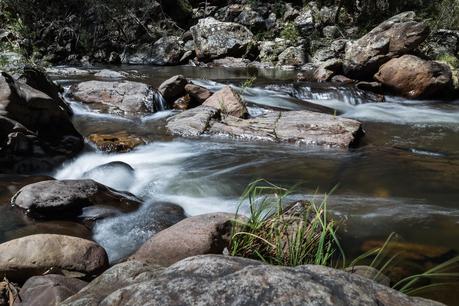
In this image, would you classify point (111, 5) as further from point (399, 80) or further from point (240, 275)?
point (240, 275)

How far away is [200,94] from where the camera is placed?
32.9 feet

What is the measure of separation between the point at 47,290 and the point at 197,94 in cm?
771

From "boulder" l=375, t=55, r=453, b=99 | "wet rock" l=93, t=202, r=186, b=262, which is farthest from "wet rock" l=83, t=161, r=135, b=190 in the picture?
"boulder" l=375, t=55, r=453, b=99

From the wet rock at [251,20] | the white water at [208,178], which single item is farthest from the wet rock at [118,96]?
the wet rock at [251,20]

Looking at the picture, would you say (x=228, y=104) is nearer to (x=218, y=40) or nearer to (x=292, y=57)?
(x=292, y=57)

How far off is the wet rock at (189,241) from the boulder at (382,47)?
11.3 meters

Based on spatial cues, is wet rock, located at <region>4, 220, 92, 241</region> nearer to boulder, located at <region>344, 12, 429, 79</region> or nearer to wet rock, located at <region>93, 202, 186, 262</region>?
wet rock, located at <region>93, 202, 186, 262</region>

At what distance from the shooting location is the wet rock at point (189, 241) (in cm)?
344

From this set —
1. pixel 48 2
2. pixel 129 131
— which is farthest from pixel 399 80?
pixel 48 2

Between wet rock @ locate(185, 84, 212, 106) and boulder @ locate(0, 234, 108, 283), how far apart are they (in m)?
6.78

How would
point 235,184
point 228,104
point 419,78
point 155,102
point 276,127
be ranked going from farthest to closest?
point 419,78 → point 155,102 → point 228,104 → point 276,127 → point 235,184

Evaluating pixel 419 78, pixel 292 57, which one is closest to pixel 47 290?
pixel 419 78

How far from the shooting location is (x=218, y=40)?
63.4 ft

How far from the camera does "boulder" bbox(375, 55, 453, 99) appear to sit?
39.8ft
